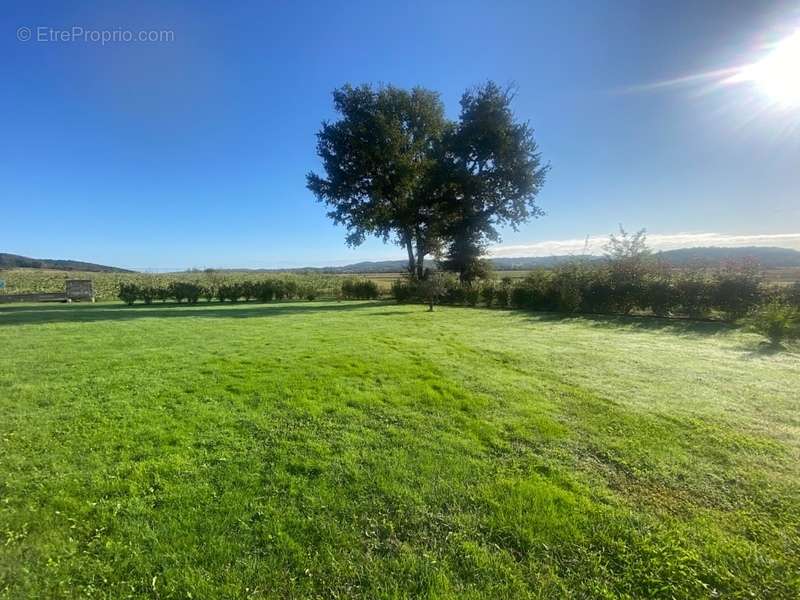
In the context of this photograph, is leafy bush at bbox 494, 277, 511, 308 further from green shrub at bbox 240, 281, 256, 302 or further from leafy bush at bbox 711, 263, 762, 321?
green shrub at bbox 240, 281, 256, 302

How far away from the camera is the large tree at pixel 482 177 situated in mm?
21828

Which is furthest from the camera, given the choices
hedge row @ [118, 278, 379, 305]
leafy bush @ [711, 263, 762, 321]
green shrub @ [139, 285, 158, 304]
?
hedge row @ [118, 278, 379, 305]

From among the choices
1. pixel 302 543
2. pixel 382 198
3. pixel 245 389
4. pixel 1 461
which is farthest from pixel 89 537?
pixel 382 198

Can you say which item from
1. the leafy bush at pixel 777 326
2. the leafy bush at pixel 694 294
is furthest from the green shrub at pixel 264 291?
the leafy bush at pixel 777 326

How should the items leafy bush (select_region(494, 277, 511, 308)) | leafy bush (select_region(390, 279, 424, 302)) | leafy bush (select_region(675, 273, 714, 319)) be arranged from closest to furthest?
leafy bush (select_region(675, 273, 714, 319))
leafy bush (select_region(494, 277, 511, 308))
leafy bush (select_region(390, 279, 424, 302))

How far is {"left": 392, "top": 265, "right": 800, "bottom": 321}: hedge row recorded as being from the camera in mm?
11945

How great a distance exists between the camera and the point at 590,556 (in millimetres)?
2268

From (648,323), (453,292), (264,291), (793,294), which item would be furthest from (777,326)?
(264,291)

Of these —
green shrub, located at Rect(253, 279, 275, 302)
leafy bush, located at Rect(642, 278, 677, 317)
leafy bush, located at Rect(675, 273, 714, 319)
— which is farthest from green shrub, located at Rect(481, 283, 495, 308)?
green shrub, located at Rect(253, 279, 275, 302)

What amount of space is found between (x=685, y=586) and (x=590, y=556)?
0.49 meters

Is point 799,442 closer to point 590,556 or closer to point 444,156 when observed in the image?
point 590,556

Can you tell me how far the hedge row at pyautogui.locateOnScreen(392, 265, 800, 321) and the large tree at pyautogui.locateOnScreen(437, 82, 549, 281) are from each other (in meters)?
5.16

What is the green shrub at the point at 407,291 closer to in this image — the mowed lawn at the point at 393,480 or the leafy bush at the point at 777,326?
the leafy bush at the point at 777,326

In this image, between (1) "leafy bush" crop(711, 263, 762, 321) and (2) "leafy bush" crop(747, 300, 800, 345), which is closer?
(2) "leafy bush" crop(747, 300, 800, 345)
